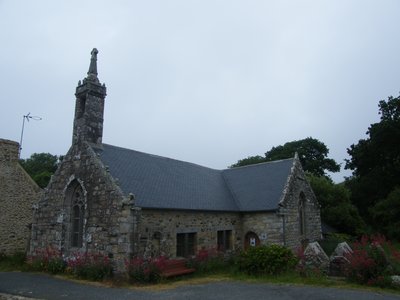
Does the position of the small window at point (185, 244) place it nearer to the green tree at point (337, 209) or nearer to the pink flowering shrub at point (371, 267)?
the pink flowering shrub at point (371, 267)

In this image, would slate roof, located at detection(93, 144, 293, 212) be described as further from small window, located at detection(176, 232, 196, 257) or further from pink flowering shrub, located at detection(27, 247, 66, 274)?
pink flowering shrub, located at detection(27, 247, 66, 274)

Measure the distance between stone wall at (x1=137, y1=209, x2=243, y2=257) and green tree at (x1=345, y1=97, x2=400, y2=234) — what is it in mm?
17967

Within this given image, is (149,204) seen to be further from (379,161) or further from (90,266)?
(379,161)

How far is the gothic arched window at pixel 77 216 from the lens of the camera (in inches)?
632

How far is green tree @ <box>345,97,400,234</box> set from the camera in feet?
→ 107

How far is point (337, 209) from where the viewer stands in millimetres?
27344

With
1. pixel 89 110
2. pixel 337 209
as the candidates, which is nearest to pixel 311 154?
pixel 337 209

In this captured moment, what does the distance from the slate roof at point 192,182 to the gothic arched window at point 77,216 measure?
6.95 ft

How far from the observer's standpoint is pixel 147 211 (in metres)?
14.6

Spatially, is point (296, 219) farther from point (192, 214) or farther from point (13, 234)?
point (13, 234)

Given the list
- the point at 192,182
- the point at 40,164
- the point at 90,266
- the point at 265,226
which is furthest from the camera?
the point at 40,164

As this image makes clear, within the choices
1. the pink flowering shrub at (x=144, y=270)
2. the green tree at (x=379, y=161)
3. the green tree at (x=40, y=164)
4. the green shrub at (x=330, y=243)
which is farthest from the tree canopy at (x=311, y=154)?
the pink flowering shrub at (x=144, y=270)

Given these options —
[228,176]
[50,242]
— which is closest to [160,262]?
[50,242]

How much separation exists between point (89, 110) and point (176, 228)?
6785mm
